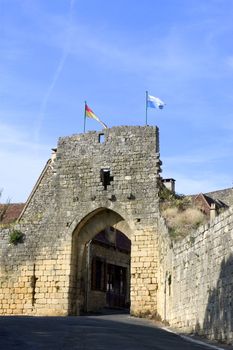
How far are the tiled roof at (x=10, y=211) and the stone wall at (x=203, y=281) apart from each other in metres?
18.0

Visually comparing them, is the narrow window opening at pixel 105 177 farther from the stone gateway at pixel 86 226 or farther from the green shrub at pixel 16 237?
the green shrub at pixel 16 237

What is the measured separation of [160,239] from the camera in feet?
69.3

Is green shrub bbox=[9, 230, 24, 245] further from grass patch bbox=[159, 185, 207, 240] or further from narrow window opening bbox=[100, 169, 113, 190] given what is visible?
grass patch bbox=[159, 185, 207, 240]

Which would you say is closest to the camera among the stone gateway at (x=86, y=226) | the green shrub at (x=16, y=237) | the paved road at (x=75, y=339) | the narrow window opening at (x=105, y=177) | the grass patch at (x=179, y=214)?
the paved road at (x=75, y=339)

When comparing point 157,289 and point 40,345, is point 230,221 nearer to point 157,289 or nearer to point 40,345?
point 40,345

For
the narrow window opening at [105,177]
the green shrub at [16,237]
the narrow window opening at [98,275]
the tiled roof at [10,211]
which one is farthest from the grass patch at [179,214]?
the tiled roof at [10,211]

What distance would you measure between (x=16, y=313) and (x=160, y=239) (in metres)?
6.40

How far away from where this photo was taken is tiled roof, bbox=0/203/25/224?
35672 millimetres

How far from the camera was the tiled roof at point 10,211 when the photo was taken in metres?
35.7

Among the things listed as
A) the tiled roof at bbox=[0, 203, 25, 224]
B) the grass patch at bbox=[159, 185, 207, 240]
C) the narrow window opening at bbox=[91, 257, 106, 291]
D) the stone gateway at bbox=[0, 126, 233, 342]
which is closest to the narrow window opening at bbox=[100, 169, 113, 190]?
the stone gateway at bbox=[0, 126, 233, 342]

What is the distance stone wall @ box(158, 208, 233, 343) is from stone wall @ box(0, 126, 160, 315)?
3.03 metres

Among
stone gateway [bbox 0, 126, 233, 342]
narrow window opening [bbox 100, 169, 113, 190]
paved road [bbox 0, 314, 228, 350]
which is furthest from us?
narrow window opening [bbox 100, 169, 113, 190]

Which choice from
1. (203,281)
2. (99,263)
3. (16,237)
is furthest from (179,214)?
(99,263)

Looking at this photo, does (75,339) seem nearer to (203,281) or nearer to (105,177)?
(203,281)
